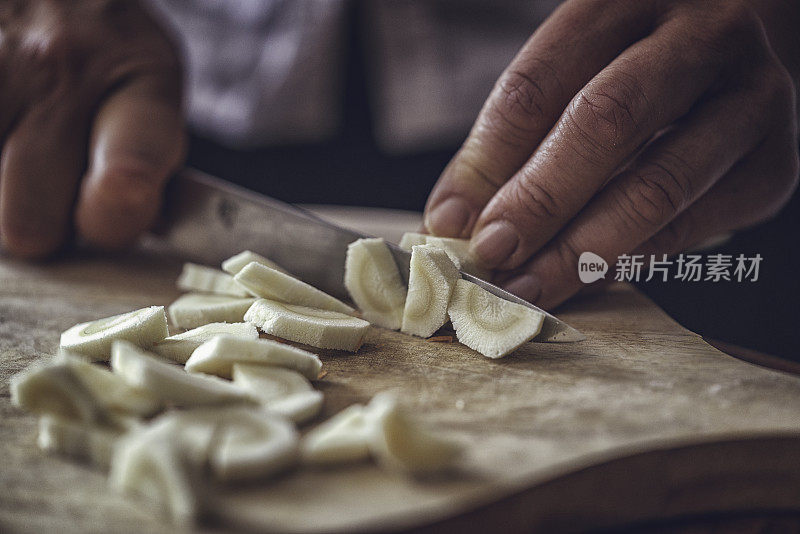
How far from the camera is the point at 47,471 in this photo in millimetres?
1028

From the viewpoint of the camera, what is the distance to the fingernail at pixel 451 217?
1760 mm

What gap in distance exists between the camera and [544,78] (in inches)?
64.9

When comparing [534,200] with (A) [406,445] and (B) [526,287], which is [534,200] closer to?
(B) [526,287]

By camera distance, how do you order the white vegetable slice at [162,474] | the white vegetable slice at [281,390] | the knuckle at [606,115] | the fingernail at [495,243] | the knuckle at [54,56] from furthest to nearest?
the knuckle at [54,56] → the fingernail at [495,243] → the knuckle at [606,115] → the white vegetable slice at [281,390] → the white vegetable slice at [162,474]

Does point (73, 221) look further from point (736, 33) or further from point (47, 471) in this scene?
point (736, 33)

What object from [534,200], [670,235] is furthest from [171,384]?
[670,235]

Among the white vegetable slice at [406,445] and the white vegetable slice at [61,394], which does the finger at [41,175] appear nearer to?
the white vegetable slice at [61,394]

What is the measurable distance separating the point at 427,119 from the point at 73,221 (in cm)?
155

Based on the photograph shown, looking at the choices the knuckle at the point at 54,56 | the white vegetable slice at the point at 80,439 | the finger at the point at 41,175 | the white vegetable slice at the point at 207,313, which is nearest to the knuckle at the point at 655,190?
the white vegetable slice at the point at 207,313

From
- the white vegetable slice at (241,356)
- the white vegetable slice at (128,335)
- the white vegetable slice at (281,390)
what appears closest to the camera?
the white vegetable slice at (281,390)

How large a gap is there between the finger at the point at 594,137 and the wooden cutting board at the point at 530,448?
12.0 inches

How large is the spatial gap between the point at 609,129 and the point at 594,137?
38 millimetres

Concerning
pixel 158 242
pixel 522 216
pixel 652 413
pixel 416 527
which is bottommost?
pixel 158 242

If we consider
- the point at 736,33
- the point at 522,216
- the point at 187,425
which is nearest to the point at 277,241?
the point at 522,216
